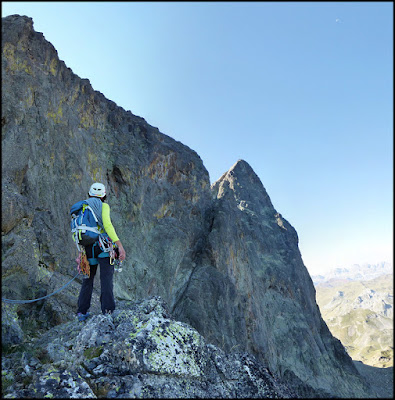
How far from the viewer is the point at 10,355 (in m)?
5.79

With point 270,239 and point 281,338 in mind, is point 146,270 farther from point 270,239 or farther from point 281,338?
point 270,239

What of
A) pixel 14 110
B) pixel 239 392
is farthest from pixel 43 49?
pixel 239 392

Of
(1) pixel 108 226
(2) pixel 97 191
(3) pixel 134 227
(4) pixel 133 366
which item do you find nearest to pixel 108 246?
(1) pixel 108 226

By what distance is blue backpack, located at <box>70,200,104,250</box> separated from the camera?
7.32 m

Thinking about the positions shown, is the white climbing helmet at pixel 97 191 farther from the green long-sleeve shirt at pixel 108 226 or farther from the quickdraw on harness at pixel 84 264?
the quickdraw on harness at pixel 84 264

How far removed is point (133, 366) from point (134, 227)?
26472 millimetres

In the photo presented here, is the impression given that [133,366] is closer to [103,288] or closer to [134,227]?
[103,288]

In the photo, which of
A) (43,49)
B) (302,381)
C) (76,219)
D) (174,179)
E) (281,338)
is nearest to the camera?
(76,219)

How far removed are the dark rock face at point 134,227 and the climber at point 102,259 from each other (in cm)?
160

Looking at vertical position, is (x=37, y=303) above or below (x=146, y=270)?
below

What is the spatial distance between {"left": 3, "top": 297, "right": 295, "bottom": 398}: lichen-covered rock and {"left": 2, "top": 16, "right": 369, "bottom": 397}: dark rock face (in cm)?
140

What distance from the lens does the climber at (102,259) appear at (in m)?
7.32

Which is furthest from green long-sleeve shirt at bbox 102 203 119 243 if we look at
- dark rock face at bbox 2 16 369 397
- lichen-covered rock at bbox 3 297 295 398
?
dark rock face at bbox 2 16 369 397

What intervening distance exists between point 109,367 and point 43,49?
23.9 m
